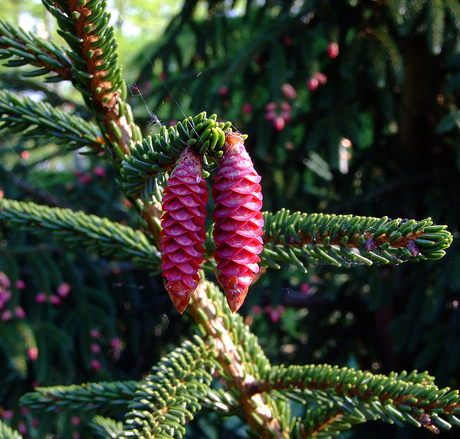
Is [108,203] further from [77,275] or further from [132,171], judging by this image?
[132,171]

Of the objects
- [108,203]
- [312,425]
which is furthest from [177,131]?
[108,203]

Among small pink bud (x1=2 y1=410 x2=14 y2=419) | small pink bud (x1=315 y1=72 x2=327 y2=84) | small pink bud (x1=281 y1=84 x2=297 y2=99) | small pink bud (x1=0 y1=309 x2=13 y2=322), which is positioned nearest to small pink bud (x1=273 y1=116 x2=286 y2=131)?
small pink bud (x1=281 y1=84 x2=297 y2=99)

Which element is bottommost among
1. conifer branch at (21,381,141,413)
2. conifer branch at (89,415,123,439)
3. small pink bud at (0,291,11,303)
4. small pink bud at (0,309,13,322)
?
conifer branch at (89,415,123,439)

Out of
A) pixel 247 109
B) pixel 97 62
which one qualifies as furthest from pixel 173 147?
pixel 247 109

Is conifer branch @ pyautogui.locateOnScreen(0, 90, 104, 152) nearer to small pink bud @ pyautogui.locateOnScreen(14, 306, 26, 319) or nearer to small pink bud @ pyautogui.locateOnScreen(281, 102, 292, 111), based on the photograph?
small pink bud @ pyautogui.locateOnScreen(281, 102, 292, 111)

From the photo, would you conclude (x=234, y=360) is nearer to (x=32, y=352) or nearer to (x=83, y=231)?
(x=83, y=231)

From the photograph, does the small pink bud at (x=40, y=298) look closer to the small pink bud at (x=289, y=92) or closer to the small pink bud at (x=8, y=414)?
the small pink bud at (x=8, y=414)

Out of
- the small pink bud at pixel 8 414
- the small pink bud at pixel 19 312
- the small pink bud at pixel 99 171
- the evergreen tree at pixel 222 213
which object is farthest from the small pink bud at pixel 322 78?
the small pink bud at pixel 8 414

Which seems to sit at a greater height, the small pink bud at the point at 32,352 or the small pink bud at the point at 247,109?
the small pink bud at the point at 247,109
